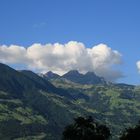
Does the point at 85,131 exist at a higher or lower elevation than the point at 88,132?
higher

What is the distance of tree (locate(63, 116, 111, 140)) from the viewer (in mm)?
144750

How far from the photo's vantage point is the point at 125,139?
14650 centimetres

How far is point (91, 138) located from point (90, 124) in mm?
6760

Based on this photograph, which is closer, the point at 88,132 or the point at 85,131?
the point at 88,132

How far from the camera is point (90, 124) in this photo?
5822 inches

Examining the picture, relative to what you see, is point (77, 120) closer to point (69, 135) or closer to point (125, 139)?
point (69, 135)

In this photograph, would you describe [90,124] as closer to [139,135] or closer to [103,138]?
[103,138]

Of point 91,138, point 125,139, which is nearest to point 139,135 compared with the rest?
point 125,139

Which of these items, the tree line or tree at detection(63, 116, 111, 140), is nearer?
the tree line

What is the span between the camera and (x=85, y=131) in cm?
14675

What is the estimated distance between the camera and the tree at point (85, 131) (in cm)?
14475

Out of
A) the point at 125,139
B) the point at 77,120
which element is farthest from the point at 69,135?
the point at 125,139

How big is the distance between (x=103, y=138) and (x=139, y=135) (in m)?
13.0

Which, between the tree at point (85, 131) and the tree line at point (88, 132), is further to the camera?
the tree at point (85, 131)
